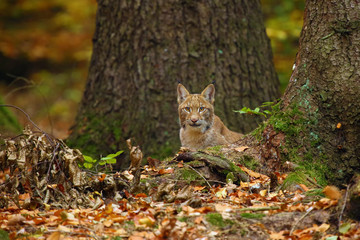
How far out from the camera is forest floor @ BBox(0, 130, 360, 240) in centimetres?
323

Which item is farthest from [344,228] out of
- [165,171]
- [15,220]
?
[15,220]

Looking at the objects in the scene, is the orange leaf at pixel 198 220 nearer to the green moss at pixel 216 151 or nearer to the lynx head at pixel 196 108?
the green moss at pixel 216 151

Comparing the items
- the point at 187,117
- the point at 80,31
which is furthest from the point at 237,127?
the point at 80,31

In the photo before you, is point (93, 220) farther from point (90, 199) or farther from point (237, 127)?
point (237, 127)

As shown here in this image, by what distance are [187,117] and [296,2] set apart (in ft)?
24.2

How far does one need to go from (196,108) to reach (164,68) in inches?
41.0

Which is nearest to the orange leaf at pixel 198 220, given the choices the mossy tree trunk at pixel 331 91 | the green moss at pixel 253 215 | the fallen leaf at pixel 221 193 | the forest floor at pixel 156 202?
the forest floor at pixel 156 202

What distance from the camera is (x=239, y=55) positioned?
7.40 m

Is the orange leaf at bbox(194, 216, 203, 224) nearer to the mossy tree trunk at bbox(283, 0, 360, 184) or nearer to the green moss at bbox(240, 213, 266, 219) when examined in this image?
the green moss at bbox(240, 213, 266, 219)

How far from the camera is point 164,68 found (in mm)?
7238

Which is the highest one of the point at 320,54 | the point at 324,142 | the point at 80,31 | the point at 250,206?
the point at 80,31

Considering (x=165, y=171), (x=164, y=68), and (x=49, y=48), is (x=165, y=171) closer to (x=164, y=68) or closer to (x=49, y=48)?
(x=164, y=68)

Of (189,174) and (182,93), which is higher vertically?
(182,93)

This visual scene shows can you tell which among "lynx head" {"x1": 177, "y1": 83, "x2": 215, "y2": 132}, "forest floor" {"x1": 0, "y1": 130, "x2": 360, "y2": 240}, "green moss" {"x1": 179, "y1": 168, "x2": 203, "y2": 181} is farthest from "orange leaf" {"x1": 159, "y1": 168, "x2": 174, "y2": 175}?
"lynx head" {"x1": 177, "y1": 83, "x2": 215, "y2": 132}
